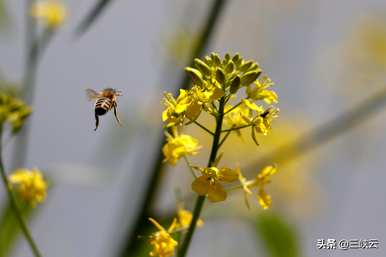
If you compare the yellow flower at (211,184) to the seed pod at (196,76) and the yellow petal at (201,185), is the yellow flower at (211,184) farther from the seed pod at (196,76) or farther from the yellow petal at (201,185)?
the seed pod at (196,76)

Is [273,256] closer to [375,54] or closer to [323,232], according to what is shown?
[323,232]

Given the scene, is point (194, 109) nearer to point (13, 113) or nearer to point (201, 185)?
point (201, 185)

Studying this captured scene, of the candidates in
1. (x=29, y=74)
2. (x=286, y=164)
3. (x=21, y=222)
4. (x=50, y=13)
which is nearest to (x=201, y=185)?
(x=21, y=222)

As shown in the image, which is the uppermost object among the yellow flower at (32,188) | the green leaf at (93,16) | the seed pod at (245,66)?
the green leaf at (93,16)

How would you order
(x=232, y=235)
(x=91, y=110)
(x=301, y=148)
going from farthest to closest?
(x=232, y=235) → (x=301, y=148) → (x=91, y=110)

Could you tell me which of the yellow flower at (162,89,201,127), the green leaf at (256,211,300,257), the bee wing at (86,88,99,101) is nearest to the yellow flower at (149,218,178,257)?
the yellow flower at (162,89,201,127)

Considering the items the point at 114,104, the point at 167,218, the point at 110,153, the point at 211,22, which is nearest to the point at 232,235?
the point at 110,153

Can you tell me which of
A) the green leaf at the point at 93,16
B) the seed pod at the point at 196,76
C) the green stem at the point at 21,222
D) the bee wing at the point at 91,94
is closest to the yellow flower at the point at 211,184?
the seed pod at the point at 196,76
